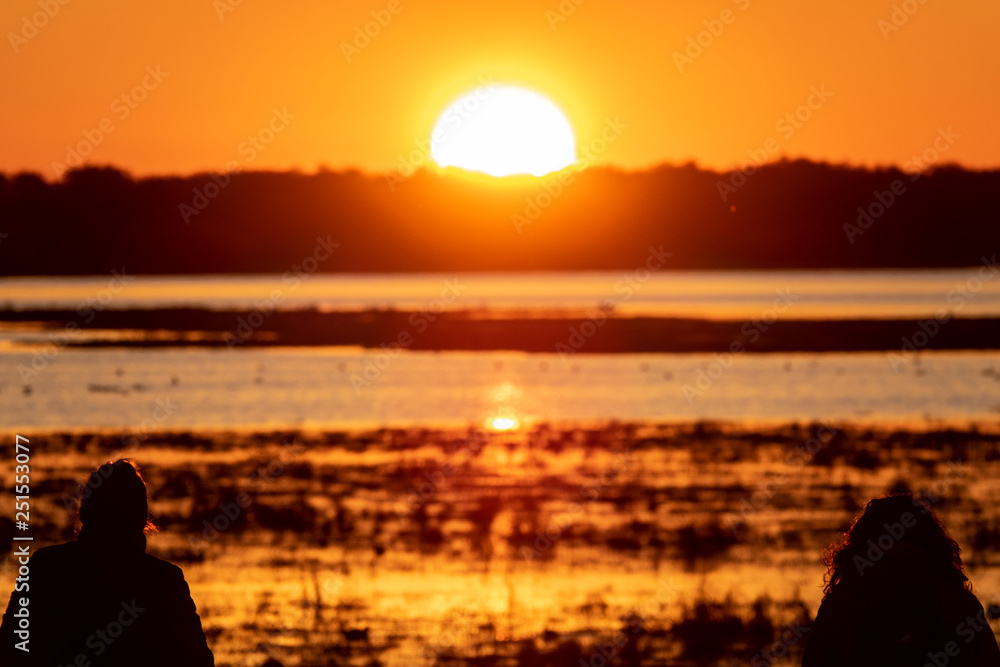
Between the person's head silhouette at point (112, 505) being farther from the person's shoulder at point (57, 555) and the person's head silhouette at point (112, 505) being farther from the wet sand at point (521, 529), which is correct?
the wet sand at point (521, 529)

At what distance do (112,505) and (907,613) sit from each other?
259 centimetres

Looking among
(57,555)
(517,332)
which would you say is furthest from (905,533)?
(517,332)

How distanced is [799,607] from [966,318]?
43.7 m

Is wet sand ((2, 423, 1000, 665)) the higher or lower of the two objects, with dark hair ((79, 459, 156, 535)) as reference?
higher

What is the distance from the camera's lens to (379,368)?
A: 110 ft

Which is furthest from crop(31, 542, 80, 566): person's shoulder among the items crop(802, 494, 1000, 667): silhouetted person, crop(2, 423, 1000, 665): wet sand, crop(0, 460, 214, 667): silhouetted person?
crop(2, 423, 1000, 665): wet sand

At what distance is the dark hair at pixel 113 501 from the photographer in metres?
4.40

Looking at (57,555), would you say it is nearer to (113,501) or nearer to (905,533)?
(113,501)

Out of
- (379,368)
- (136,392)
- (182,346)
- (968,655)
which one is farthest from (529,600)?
(182,346)

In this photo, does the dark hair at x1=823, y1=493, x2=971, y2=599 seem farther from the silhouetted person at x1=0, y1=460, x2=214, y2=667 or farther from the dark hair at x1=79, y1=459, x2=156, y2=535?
the dark hair at x1=79, y1=459, x2=156, y2=535

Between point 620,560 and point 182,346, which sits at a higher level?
point 182,346

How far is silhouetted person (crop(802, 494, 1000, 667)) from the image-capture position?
4.18 m

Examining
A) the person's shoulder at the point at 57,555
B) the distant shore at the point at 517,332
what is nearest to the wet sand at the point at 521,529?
the person's shoulder at the point at 57,555

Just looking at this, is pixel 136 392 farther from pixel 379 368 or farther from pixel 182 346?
pixel 182 346
